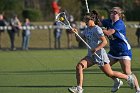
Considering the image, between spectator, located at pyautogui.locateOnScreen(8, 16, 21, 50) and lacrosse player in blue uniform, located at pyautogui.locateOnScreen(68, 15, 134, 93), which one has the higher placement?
lacrosse player in blue uniform, located at pyautogui.locateOnScreen(68, 15, 134, 93)

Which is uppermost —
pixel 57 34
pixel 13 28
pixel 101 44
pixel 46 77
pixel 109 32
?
pixel 109 32

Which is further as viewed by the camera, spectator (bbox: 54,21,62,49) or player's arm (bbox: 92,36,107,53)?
spectator (bbox: 54,21,62,49)

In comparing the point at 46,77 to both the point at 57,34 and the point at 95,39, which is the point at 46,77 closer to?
the point at 95,39

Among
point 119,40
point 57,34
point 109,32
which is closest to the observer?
point 109,32

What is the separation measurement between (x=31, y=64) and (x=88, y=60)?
9711 mm

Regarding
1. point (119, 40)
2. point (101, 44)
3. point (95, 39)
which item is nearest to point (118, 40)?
point (119, 40)

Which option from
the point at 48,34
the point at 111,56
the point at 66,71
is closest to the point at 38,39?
the point at 48,34

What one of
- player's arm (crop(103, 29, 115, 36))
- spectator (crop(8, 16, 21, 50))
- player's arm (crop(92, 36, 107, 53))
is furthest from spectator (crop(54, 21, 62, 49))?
player's arm (crop(92, 36, 107, 53))

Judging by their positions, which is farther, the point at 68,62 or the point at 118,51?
the point at 68,62

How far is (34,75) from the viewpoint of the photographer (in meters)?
18.0

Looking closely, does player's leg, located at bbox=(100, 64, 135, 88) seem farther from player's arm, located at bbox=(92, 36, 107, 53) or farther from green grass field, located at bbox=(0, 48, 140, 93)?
green grass field, located at bbox=(0, 48, 140, 93)

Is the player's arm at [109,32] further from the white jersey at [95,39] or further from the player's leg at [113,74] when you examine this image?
the player's leg at [113,74]

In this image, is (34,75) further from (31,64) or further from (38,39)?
(38,39)

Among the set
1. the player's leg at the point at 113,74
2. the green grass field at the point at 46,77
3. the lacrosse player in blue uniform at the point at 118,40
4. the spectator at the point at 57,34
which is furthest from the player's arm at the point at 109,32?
the spectator at the point at 57,34
